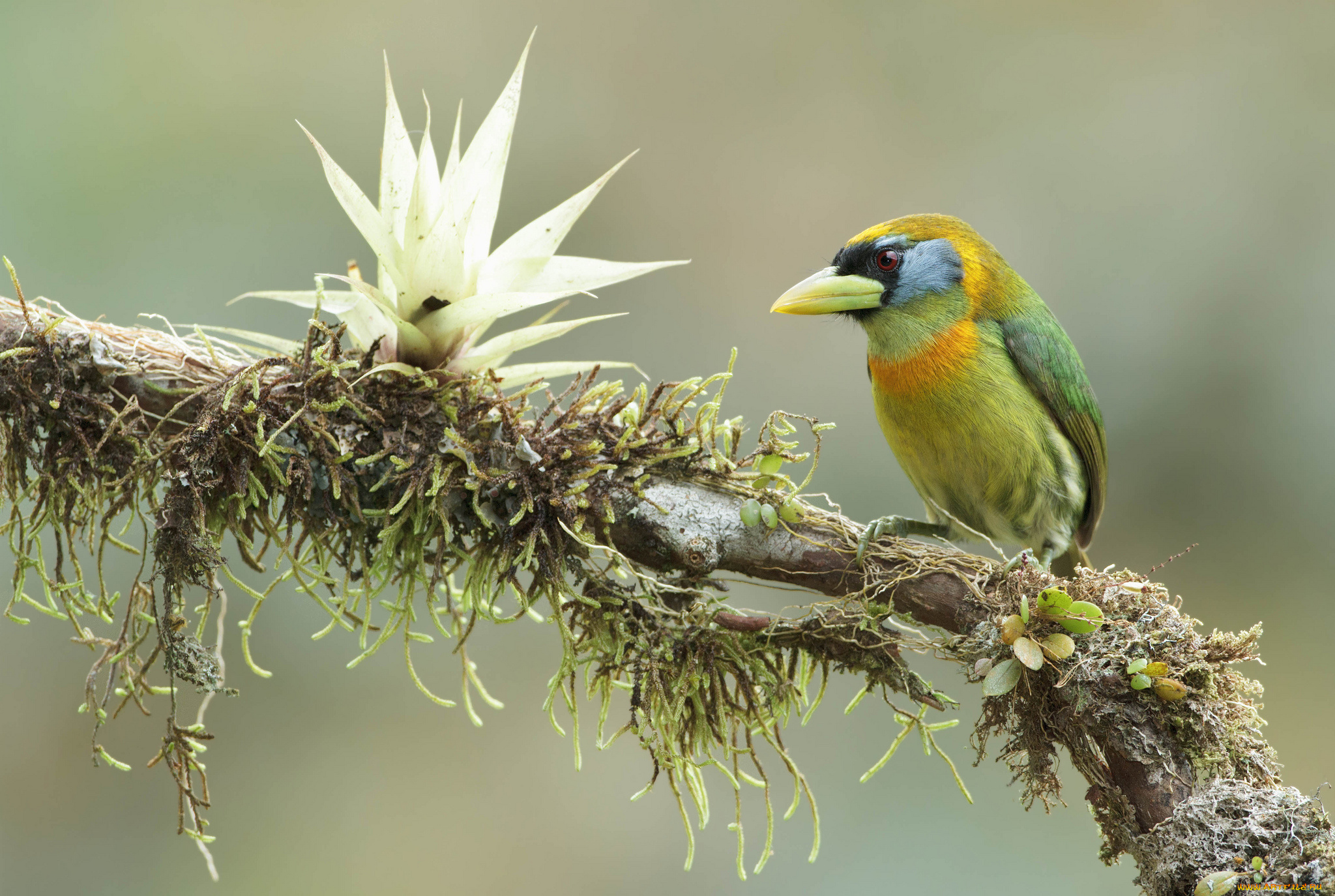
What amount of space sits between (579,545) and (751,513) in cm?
32

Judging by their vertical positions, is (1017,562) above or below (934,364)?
below

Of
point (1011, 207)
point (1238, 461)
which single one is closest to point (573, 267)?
point (1011, 207)

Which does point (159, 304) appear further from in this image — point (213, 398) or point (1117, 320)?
point (1117, 320)

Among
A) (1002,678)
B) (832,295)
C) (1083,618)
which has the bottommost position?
(1002,678)

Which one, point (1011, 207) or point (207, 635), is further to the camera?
point (1011, 207)

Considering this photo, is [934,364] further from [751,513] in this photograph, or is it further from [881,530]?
[751,513]

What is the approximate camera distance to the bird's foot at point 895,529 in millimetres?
1705

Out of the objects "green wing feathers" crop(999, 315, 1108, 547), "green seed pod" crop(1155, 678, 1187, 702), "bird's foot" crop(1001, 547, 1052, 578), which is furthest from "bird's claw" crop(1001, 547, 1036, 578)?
"green wing feathers" crop(999, 315, 1108, 547)

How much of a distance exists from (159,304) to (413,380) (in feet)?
8.27

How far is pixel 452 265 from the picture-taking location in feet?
5.65

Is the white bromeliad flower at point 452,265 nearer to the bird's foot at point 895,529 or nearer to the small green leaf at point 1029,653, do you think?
the bird's foot at point 895,529

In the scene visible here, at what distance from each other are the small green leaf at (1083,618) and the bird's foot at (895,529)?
0.36 meters

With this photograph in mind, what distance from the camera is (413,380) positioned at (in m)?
1.69

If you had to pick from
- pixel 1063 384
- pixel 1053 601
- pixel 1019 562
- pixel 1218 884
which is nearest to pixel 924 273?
pixel 1063 384
